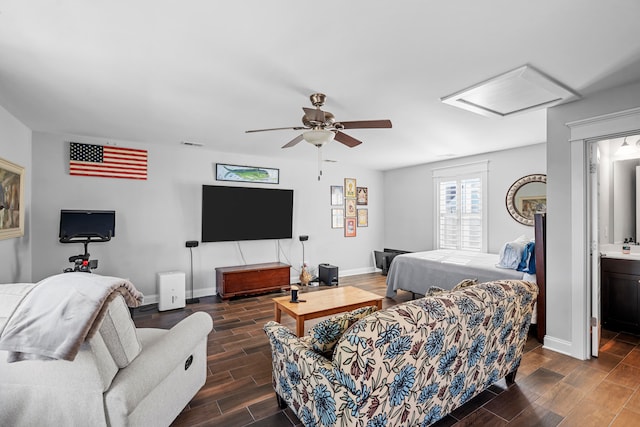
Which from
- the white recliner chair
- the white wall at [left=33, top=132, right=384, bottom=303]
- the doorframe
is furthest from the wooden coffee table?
the white wall at [left=33, top=132, right=384, bottom=303]

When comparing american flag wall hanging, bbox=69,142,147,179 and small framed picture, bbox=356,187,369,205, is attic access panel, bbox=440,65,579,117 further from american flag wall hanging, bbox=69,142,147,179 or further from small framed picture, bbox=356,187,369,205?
american flag wall hanging, bbox=69,142,147,179

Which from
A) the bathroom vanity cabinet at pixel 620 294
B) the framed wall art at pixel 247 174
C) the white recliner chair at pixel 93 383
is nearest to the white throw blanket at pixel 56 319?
the white recliner chair at pixel 93 383

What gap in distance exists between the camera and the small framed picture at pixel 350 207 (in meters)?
6.74

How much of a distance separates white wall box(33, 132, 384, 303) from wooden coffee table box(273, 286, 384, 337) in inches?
91.2

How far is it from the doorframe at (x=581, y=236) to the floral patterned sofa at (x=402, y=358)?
A: 1.06 metres

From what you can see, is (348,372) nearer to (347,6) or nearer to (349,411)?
(349,411)

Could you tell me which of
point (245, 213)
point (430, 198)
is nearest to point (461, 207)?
point (430, 198)

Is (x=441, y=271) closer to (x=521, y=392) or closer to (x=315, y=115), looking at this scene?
(x=521, y=392)

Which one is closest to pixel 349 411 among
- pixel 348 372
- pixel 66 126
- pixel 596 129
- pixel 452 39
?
pixel 348 372

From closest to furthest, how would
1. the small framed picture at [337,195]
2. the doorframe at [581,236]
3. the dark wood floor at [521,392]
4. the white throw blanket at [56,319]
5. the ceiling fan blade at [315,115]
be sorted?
the white throw blanket at [56,319] → the dark wood floor at [521,392] → the ceiling fan blade at [315,115] → the doorframe at [581,236] → the small framed picture at [337,195]

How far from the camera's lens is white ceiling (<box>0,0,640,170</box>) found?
165 centimetres

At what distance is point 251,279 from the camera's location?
4980 mm

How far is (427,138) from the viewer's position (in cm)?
429

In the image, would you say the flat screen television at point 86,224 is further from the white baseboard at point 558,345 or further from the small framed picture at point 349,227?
the white baseboard at point 558,345
